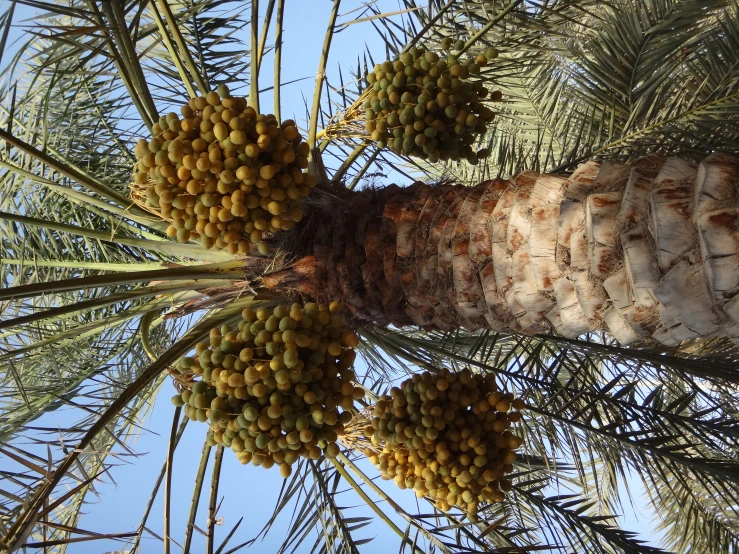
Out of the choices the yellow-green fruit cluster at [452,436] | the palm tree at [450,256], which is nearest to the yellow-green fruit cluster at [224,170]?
the palm tree at [450,256]

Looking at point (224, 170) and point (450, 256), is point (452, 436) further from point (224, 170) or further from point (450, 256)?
point (224, 170)

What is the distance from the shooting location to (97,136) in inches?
175

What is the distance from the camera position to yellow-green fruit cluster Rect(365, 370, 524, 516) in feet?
7.80

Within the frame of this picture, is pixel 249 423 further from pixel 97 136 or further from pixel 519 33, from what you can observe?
pixel 97 136

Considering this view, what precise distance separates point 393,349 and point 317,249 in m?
1.43

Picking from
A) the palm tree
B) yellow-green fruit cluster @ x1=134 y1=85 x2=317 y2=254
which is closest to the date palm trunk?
the palm tree

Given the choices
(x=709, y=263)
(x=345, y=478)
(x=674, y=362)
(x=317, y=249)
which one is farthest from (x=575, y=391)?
(x=709, y=263)

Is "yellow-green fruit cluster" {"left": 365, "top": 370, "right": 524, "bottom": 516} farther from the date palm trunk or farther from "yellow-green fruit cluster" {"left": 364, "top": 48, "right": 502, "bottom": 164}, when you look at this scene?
"yellow-green fruit cluster" {"left": 364, "top": 48, "right": 502, "bottom": 164}

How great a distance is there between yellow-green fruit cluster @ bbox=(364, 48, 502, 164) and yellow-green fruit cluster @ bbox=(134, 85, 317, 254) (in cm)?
48

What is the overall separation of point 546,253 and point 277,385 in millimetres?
898

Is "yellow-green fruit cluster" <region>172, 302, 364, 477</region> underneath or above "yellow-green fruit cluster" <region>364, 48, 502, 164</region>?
underneath

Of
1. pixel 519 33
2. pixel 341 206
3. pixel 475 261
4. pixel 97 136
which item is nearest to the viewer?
pixel 475 261

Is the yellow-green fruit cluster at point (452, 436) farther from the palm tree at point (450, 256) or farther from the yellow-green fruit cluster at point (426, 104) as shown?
the yellow-green fruit cluster at point (426, 104)

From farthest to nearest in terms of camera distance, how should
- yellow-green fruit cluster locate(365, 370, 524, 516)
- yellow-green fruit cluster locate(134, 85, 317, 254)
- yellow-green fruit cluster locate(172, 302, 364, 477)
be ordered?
1. yellow-green fruit cluster locate(365, 370, 524, 516)
2. yellow-green fruit cluster locate(134, 85, 317, 254)
3. yellow-green fruit cluster locate(172, 302, 364, 477)
